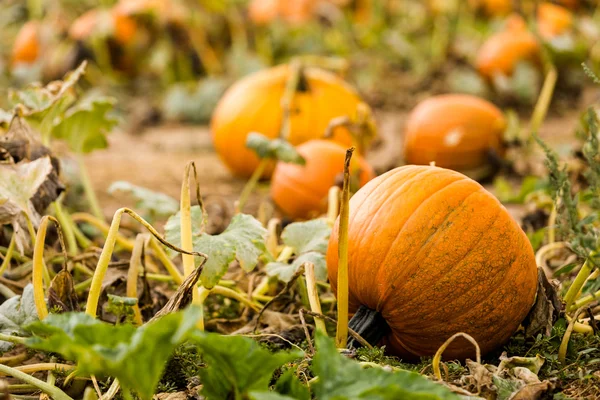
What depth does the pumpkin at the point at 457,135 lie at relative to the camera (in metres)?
3.43

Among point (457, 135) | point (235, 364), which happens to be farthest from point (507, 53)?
point (235, 364)

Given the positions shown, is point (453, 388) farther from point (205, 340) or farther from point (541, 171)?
point (541, 171)

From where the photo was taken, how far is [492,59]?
4598mm

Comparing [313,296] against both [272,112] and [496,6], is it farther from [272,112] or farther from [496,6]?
[496,6]

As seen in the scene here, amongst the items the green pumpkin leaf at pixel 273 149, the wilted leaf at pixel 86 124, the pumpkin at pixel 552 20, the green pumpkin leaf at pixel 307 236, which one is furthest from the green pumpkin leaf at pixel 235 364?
the pumpkin at pixel 552 20

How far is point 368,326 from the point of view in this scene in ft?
5.25

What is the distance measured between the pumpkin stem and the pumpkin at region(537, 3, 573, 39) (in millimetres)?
3565

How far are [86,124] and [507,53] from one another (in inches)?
119

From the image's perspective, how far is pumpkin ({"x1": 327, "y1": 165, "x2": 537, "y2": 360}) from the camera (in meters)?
1.54

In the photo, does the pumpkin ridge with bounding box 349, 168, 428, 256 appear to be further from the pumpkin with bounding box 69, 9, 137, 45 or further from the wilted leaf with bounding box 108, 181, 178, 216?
the pumpkin with bounding box 69, 9, 137, 45

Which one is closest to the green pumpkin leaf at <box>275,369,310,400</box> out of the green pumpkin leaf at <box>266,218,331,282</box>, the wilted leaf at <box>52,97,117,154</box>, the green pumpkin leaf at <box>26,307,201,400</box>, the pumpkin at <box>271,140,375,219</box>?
the green pumpkin leaf at <box>26,307,201,400</box>

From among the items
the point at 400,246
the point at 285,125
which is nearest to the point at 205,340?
the point at 400,246

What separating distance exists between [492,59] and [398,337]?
331 cm

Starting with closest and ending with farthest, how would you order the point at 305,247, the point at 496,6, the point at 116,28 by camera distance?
the point at 305,247
the point at 116,28
the point at 496,6
